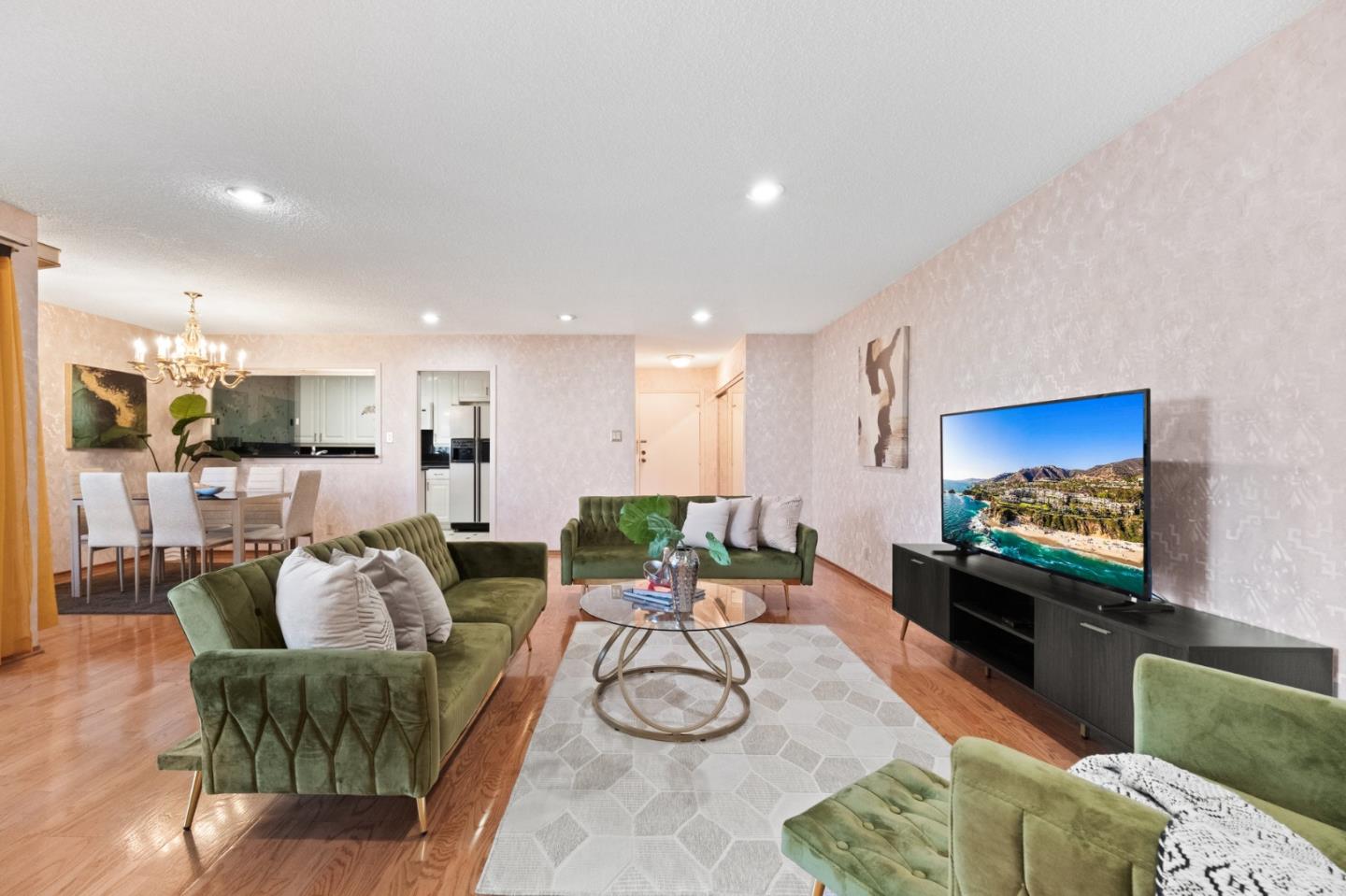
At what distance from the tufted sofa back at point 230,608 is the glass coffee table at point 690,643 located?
3.78 ft

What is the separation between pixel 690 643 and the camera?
252 centimetres

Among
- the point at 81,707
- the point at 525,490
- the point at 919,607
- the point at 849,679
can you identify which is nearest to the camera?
the point at 81,707

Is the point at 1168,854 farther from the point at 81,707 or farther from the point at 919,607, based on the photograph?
the point at 81,707

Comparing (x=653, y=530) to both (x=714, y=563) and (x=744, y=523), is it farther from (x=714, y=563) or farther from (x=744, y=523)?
(x=744, y=523)

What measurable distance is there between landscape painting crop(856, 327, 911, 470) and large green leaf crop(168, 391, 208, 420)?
19.2ft

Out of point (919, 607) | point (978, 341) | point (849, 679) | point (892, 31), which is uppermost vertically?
point (892, 31)

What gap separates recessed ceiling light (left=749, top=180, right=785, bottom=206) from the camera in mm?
2676

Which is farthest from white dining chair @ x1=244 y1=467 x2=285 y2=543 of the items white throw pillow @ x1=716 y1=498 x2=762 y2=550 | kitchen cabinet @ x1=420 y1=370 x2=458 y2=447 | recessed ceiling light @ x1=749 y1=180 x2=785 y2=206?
recessed ceiling light @ x1=749 y1=180 x2=785 y2=206

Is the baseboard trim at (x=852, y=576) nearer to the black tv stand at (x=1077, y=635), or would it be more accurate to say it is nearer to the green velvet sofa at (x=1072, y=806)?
the black tv stand at (x=1077, y=635)

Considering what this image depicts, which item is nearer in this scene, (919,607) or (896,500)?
(919,607)

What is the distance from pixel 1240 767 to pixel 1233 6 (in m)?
2.02

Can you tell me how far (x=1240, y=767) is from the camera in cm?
117

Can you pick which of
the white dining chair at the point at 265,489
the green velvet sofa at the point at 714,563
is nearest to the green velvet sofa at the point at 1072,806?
the green velvet sofa at the point at 714,563

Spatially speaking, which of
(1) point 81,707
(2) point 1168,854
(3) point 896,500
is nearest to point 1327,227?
(2) point 1168,854
